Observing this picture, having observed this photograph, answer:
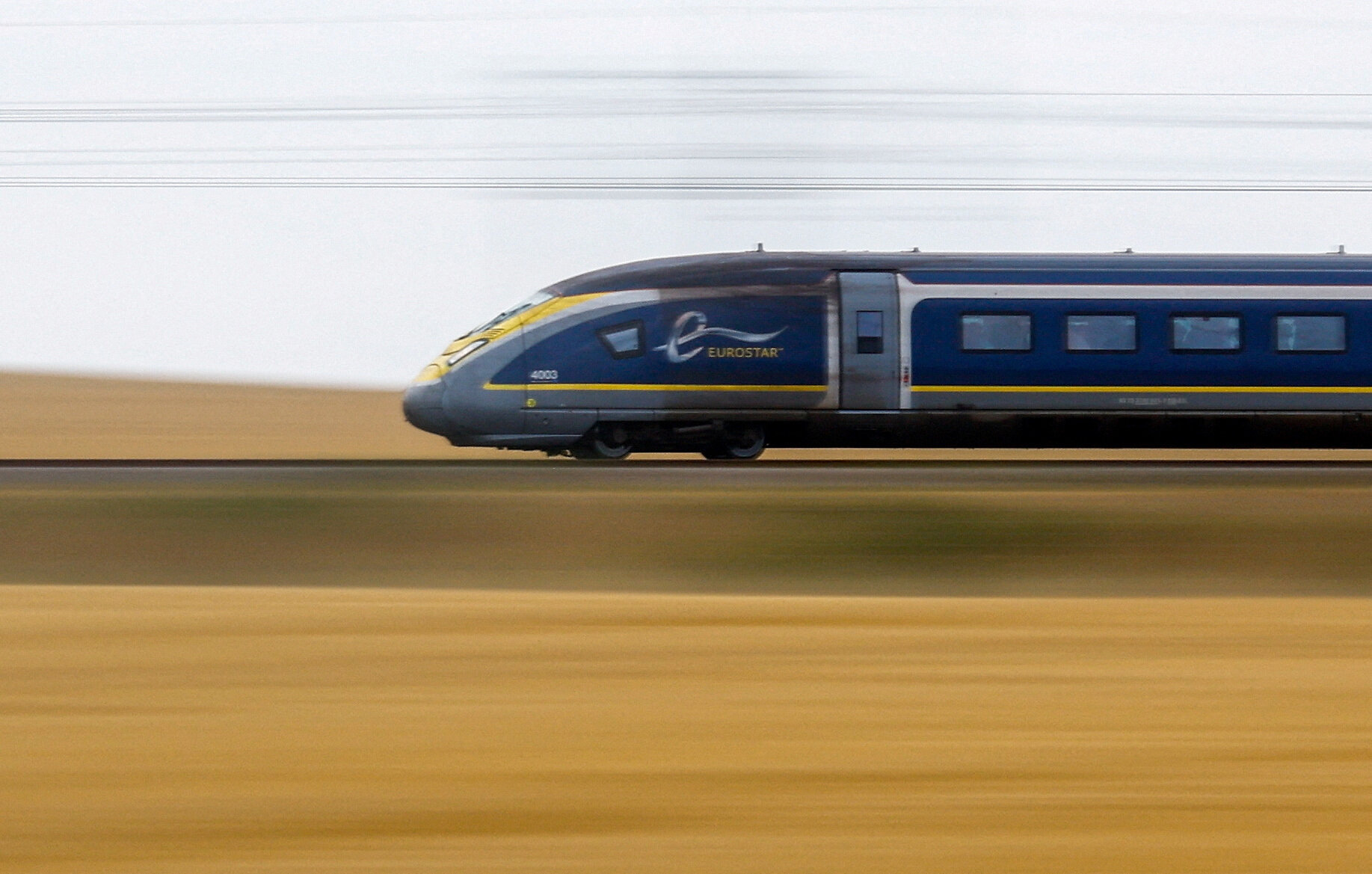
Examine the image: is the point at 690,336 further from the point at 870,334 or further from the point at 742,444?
the point at 870,334

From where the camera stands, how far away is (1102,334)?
633 inches

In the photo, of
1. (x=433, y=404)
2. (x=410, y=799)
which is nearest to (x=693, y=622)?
(x=410, y=799)

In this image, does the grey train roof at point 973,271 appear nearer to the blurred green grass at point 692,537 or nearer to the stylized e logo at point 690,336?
the stylized e logo at point 690,336

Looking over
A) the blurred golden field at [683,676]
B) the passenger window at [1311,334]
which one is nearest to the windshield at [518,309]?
the blurred golden field at [683,676]

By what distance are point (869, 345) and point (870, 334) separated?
0.12 meters

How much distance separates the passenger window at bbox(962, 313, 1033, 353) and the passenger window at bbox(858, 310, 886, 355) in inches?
34.0

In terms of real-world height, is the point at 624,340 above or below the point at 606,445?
above

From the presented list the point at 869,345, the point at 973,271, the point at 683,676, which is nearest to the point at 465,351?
the point at 869,345

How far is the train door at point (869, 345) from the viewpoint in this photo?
51.9 feet

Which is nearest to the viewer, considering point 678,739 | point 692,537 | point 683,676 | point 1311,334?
point 678,739

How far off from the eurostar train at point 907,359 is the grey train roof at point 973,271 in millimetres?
23

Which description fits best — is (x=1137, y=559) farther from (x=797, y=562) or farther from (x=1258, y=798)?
(x=1258, y=798)

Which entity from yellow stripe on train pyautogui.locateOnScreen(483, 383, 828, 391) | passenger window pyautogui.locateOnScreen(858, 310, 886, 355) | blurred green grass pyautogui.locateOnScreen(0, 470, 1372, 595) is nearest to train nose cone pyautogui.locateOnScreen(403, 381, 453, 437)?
yellow stripe on train pyautogui.locateOnScreen(483, 383, 828, 391)

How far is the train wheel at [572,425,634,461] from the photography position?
15992 millimetres
